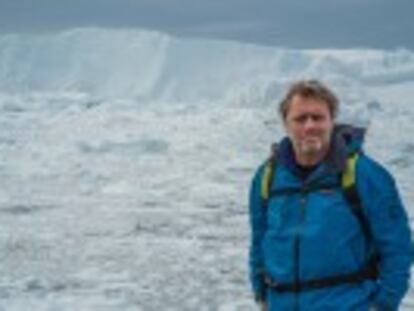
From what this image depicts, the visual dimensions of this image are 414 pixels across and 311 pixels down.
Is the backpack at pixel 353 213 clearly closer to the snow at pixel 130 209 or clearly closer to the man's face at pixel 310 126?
the man's face at pixel 310 126

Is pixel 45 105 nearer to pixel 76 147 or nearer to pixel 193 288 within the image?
pixel 76 147

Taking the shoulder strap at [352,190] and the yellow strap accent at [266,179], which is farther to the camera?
the yellow strap accent at [266,179]

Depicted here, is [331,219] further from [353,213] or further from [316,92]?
[316,92]

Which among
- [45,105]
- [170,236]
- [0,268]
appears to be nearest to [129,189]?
[170,236]

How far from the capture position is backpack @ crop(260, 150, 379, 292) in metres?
2.49

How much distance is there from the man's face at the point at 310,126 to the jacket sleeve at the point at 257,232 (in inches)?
A: 8.4

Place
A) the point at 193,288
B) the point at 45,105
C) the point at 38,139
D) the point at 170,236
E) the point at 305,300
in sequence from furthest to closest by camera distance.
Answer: the point at 45,105 → the point at 38,139 → the point at 170,236 → the point at 193,288 → the point at 305,300

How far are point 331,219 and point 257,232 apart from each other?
40 cm

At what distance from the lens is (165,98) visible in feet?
362

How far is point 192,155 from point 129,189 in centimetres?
826

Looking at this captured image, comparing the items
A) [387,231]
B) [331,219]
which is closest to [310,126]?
[331,219]

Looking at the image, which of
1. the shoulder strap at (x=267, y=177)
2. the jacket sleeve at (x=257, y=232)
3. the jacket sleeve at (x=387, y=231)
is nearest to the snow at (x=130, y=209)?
the jacket sleeve at (x=257, y=232)

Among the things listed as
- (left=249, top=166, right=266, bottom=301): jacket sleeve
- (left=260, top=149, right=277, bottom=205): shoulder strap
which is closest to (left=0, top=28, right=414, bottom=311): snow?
(left=249, top=166, right=266, bottom=301): jacket sleeve

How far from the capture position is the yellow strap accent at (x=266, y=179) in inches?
105
